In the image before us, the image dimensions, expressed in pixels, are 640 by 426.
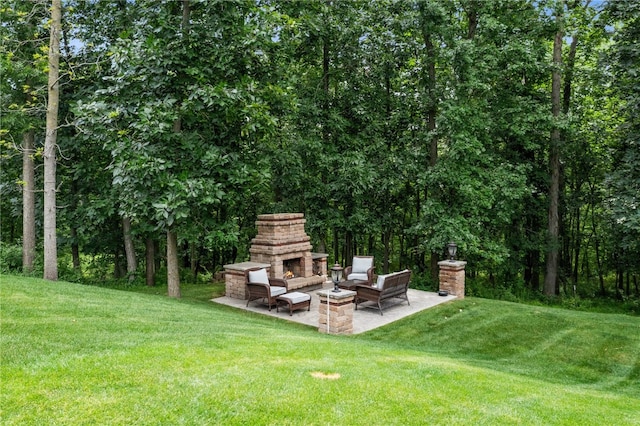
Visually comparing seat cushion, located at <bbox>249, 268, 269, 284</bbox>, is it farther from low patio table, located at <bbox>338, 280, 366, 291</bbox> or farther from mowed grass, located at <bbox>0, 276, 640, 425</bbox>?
mowed grass, located at <bbox>0, 276, 640, 425</bbox>

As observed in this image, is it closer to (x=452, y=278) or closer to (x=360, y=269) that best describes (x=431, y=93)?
(x=452, y=278)

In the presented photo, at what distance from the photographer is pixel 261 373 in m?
4.01

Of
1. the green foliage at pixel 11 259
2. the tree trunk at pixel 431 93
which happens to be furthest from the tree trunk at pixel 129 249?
the tree trunk at pixel 431 93

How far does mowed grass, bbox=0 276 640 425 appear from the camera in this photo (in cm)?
324

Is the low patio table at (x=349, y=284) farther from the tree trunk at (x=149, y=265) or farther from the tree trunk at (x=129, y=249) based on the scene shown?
the tree trunk at (x=129, y=249)

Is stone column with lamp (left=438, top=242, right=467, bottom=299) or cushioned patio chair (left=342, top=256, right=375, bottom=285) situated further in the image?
cushioned patio chair (left=342, top=256, right=375, bottom=285)

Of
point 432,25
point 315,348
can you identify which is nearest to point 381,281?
point 315,348

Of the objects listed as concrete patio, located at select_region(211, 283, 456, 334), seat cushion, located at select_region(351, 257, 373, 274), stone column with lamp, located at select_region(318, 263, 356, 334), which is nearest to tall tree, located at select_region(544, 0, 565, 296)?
concrete patio, located at select_region(211, 283, 456, 334)

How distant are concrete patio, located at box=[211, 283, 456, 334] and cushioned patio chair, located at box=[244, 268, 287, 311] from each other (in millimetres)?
265

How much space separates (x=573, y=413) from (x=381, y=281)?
4.91m

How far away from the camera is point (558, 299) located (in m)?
13.7

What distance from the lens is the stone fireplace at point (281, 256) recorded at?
1020 cm

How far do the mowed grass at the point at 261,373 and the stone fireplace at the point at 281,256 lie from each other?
Result: 2.76 m

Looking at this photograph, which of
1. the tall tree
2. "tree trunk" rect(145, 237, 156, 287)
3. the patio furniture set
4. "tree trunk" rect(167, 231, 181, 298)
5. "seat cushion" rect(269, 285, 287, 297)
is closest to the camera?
the patio furniture set
